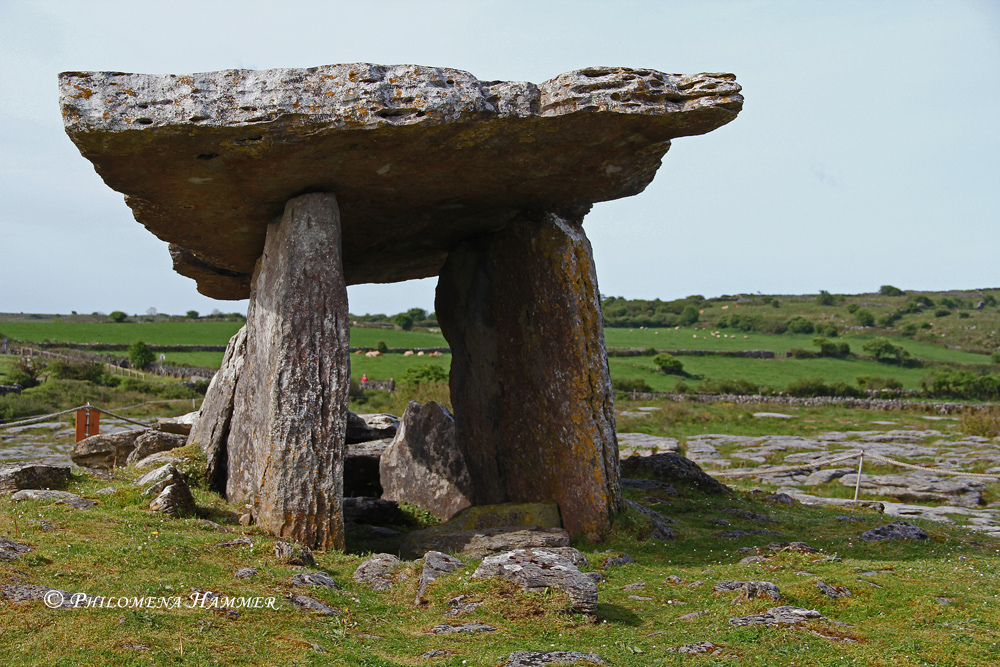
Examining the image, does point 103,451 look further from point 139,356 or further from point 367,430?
point 139,356

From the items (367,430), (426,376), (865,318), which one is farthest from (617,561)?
(865,318)

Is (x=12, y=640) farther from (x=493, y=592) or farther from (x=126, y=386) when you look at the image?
(x=126, y=386)

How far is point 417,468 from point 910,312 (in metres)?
103

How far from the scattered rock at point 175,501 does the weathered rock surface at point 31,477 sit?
181 cm

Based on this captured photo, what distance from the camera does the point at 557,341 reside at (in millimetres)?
12625

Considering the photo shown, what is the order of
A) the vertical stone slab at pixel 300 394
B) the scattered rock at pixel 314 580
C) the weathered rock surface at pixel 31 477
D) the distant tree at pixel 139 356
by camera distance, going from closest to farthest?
1. the scattered rock at pixel 314 580
2. the vertical stone slab at pixel 300 394
3. the weathered rock surface at pixel 31 477
4. the distant tree at pixel 139 356

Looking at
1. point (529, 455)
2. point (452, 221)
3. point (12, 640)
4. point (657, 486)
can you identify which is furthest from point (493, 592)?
point (657, 486)

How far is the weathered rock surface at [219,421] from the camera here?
1246 centimetres

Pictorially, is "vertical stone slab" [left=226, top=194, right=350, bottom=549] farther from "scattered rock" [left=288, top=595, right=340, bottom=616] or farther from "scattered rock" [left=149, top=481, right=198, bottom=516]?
"scattered rock" [left=288, top=595, right=340, bottom=616]

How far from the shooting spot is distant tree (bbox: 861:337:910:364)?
221 feet

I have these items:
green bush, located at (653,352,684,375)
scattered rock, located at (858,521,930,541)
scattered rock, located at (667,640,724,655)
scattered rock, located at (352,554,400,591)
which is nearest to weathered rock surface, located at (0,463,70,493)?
scattered rock, located at (352,554,400,591)

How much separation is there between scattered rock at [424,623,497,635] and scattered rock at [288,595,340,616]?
0.95 meters

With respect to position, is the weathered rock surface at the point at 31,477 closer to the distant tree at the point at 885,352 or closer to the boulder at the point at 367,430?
the boulder at the point at 367,430

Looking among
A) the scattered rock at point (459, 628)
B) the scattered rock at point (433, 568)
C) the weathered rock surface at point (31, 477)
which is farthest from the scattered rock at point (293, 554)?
the weathered rock surface at point (31, 477)
